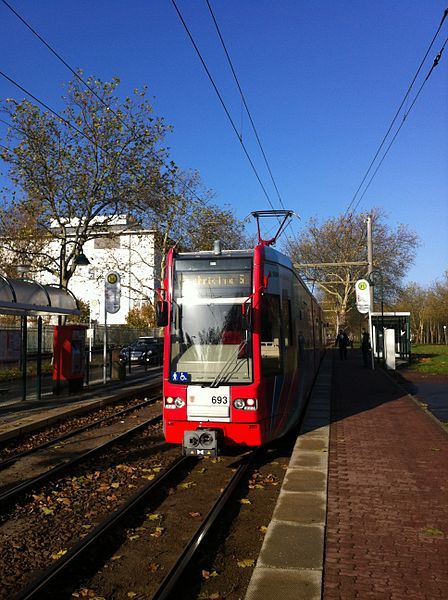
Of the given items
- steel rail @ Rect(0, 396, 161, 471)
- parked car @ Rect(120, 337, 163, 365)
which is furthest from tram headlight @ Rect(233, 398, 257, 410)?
parked car @ Rect(120, 337, 163, 365)

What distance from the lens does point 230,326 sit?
819cm

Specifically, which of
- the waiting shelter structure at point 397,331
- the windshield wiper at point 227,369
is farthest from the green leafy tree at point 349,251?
the windshield wiper at point 227,369

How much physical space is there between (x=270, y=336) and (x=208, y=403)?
4.49 ft

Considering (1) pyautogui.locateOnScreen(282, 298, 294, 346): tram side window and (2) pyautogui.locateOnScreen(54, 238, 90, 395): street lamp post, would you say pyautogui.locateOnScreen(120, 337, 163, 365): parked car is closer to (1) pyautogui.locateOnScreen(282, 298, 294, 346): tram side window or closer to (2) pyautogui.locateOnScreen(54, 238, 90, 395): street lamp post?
(2) pyautogui.locateOnScreen(54, 238, 90, 395): street lamp post

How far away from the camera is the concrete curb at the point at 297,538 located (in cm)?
401

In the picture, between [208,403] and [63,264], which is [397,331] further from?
→ [208,403]

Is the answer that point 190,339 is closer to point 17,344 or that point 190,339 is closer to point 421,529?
point 421,529

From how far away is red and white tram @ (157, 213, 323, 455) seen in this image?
7.86 m

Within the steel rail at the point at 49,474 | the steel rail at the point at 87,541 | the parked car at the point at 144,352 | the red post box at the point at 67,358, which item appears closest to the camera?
the steel rail at the point at 87,541

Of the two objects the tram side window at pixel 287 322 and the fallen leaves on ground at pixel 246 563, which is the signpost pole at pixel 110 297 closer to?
the tram side window at pixel 287 322

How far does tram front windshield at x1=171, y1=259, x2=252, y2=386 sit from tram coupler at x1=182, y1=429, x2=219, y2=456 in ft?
2.33

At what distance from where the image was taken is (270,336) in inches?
327

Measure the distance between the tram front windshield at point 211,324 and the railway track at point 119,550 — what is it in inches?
59.1

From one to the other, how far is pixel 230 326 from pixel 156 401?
31.8ft
